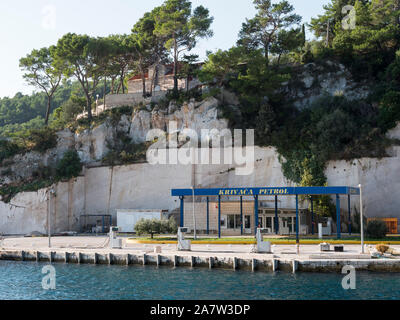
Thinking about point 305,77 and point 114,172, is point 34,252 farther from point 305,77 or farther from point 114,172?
point 305,77

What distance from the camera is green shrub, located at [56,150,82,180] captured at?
5803cm

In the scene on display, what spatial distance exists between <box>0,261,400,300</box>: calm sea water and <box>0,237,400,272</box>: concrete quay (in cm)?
77

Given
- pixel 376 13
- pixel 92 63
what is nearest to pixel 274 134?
pixel 376 13

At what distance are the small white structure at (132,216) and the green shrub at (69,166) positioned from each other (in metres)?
9.01

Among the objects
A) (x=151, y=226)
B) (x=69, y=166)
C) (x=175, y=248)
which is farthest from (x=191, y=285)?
(x=69, y=166)

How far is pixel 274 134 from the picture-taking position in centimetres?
5438

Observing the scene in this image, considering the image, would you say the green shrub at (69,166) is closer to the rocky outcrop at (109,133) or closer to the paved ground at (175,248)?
the rocky outcrop at (109,133)

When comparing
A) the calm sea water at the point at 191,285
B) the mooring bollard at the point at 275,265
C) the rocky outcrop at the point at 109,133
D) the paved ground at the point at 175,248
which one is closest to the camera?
the calm sea water at the point at 191,285

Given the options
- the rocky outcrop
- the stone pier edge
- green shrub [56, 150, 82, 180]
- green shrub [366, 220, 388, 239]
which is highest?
the rocky outcrop

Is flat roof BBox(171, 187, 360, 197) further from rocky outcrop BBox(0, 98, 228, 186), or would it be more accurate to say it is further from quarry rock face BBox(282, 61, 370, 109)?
quarry rock face BBox(282, 61, 370, 109)

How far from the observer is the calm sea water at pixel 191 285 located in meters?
24.7

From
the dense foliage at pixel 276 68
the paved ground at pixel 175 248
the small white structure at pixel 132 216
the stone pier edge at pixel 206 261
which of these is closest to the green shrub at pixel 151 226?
the paved ground at pixel 175 248

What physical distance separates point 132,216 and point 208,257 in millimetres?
21974

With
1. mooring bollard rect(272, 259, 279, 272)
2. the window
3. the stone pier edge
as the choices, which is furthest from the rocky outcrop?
mooring bollard rect(272, 259, 279, 272)
